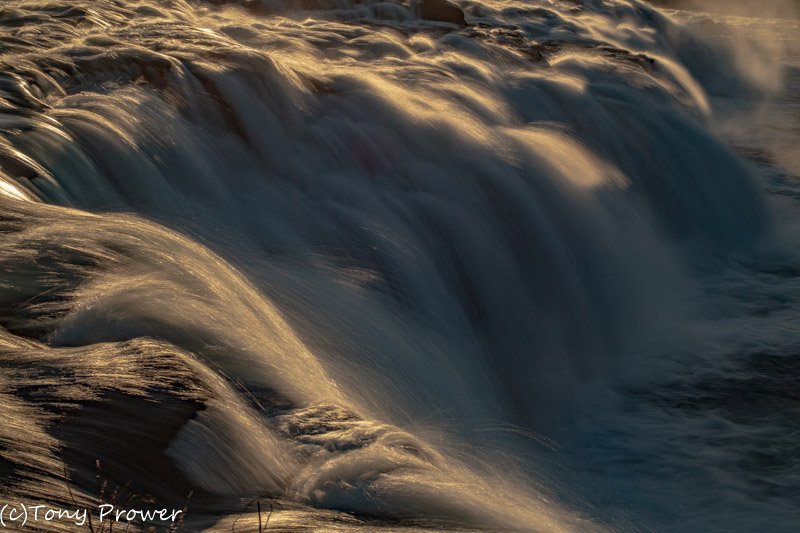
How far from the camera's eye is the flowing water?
3.52 metres

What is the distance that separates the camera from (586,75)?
35.8 ft

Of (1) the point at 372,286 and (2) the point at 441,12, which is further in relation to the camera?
(2) the point at 441,12

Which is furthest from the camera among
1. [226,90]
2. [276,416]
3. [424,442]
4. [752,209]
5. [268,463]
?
[752,209]

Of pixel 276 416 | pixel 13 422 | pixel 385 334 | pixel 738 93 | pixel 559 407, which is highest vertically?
pixel 13 422

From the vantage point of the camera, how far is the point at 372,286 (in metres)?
5.65

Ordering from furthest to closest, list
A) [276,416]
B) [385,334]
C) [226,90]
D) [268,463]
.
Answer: [226,90], [385,334], [276,416], [268,463]

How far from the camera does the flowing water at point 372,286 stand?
11.5 feet

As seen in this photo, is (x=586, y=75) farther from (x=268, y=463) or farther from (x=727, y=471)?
(x=268, y=463)

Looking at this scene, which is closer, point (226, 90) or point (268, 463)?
point (268, 463)

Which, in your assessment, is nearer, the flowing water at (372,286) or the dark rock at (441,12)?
the flowing water at (372,286)

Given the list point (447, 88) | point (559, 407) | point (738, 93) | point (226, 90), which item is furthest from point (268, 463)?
point (738, 93)

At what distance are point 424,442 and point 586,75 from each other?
7.27 meters

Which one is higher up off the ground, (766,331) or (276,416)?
(276,416)

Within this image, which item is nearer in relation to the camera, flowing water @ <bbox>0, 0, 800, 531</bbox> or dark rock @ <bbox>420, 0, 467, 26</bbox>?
flowing water @ <bbox>0, 0, 800, 531</bbox>
